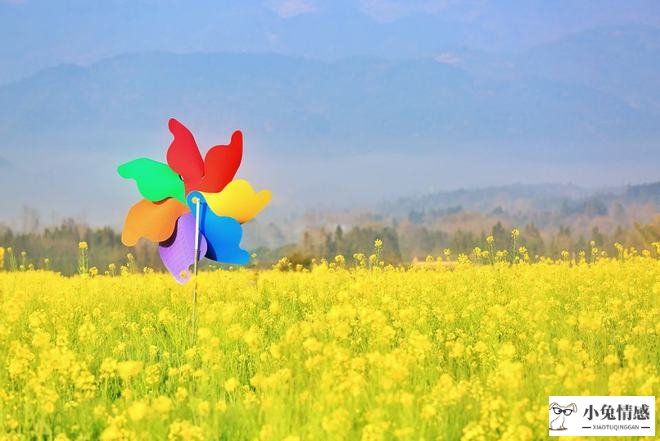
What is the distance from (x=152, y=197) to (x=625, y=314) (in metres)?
4.87

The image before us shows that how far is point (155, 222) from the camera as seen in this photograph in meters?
8.39

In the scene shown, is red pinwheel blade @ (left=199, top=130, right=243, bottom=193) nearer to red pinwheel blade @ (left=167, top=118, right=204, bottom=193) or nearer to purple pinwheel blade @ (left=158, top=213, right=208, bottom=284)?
red pinwheel blade @ (left=167, top=118, right=204, bottom=193)

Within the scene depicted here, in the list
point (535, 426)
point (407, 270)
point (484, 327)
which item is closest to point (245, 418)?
point (535, 426)

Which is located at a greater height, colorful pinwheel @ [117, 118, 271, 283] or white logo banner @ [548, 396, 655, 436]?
colorful pinwheel @ [117, 118, 271, 283]

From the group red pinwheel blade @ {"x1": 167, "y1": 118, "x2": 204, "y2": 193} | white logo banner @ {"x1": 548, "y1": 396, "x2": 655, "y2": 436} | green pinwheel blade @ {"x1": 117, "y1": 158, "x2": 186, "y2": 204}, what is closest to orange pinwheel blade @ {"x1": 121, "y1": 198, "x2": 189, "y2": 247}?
green pinwheel blade @ {"x1": 117, "y1": 158, "x2": 186, "y2": 204}

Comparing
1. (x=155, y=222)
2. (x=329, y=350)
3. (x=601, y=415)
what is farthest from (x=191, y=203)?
(x=601, y=415)

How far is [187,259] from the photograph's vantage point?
A: 844 cm

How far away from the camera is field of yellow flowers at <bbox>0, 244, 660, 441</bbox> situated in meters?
4.78

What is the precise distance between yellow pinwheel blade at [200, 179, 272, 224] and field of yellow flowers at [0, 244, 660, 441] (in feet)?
3.15

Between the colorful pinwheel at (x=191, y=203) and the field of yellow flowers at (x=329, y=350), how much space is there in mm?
681

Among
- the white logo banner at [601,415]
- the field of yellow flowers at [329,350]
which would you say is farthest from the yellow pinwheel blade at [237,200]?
the white logo banner at [601,415]

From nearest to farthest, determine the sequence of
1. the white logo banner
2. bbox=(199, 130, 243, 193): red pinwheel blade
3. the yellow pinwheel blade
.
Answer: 1. the white logo banner
2. bbox=(199, 130, 243, 193): red pinwheel blade
3. the yellow pinwheel blade

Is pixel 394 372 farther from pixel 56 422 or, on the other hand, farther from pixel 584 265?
pixel 584 265

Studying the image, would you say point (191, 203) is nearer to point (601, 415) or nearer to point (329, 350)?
point (329, 350)
